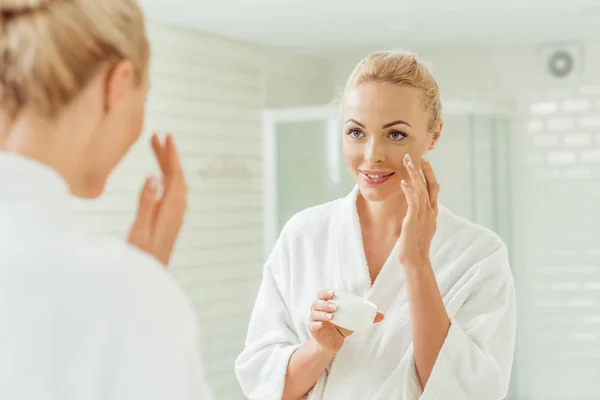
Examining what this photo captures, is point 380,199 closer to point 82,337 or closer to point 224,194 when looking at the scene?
point 82,337

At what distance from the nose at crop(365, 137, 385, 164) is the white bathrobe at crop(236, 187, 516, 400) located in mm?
191

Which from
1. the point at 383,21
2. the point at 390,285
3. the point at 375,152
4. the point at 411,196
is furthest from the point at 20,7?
the point at 383,21

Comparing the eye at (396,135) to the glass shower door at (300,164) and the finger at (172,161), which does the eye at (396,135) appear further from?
the glass shower door at (300,164)

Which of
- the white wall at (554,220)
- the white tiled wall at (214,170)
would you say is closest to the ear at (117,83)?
the white tiled wall at (214,170)

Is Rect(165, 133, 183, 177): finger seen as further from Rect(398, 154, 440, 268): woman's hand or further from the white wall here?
the white wall

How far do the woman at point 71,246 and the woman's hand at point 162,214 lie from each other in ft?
0.53

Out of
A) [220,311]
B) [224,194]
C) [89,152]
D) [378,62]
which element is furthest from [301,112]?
[89,152]

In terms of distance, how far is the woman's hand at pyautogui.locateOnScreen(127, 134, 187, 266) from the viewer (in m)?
0.99

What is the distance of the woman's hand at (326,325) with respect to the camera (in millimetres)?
1594

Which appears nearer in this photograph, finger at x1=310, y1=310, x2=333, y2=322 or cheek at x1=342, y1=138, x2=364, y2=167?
finger at x1=310, y1=310, x2=333, y2=322

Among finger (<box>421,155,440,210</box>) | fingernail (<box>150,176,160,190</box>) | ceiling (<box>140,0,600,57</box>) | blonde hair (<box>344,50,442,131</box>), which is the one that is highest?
ceiling (<box>140,0,600,57</box>)

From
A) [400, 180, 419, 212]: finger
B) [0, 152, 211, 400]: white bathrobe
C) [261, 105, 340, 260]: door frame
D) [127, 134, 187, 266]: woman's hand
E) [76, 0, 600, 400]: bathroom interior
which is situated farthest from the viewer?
[261, 105, 340, 260]: door frame

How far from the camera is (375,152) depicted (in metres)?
1.71

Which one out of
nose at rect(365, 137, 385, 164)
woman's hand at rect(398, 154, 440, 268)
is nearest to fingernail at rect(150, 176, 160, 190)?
woman's hand at rect(398, 154, 440, 268)
